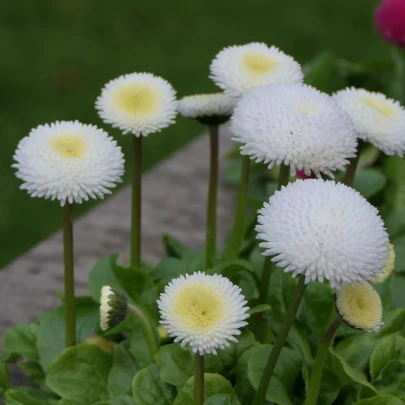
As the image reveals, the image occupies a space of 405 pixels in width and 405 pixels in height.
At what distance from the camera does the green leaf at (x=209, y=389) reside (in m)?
1.10

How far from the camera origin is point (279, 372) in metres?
1.20

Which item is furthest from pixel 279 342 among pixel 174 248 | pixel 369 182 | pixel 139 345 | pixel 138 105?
pixel 369 182

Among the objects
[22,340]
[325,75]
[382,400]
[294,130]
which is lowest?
[22,340]

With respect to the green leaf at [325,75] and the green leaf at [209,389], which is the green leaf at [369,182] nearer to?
the green leaf at [325,75]

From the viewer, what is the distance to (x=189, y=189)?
2.13 metres

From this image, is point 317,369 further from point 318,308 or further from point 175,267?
point 175,267

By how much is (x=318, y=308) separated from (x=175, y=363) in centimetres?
28

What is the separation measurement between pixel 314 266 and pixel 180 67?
3.04m

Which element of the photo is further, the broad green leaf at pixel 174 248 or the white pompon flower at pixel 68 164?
the broad green leaf at pixel 174 248

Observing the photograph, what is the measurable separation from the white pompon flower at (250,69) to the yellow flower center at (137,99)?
10 cm

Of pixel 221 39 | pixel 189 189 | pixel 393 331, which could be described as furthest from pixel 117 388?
pixel 221 39

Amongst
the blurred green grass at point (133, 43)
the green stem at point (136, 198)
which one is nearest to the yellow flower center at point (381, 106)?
the green stem at point (136, 198)

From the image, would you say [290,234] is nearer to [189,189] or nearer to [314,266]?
[314,266]

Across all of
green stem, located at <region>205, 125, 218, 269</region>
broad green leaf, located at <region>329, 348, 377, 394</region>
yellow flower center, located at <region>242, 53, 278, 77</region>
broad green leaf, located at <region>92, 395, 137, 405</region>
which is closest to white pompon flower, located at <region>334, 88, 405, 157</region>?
yellow flower center, located at <region>242, 53, 278, 77</region>
